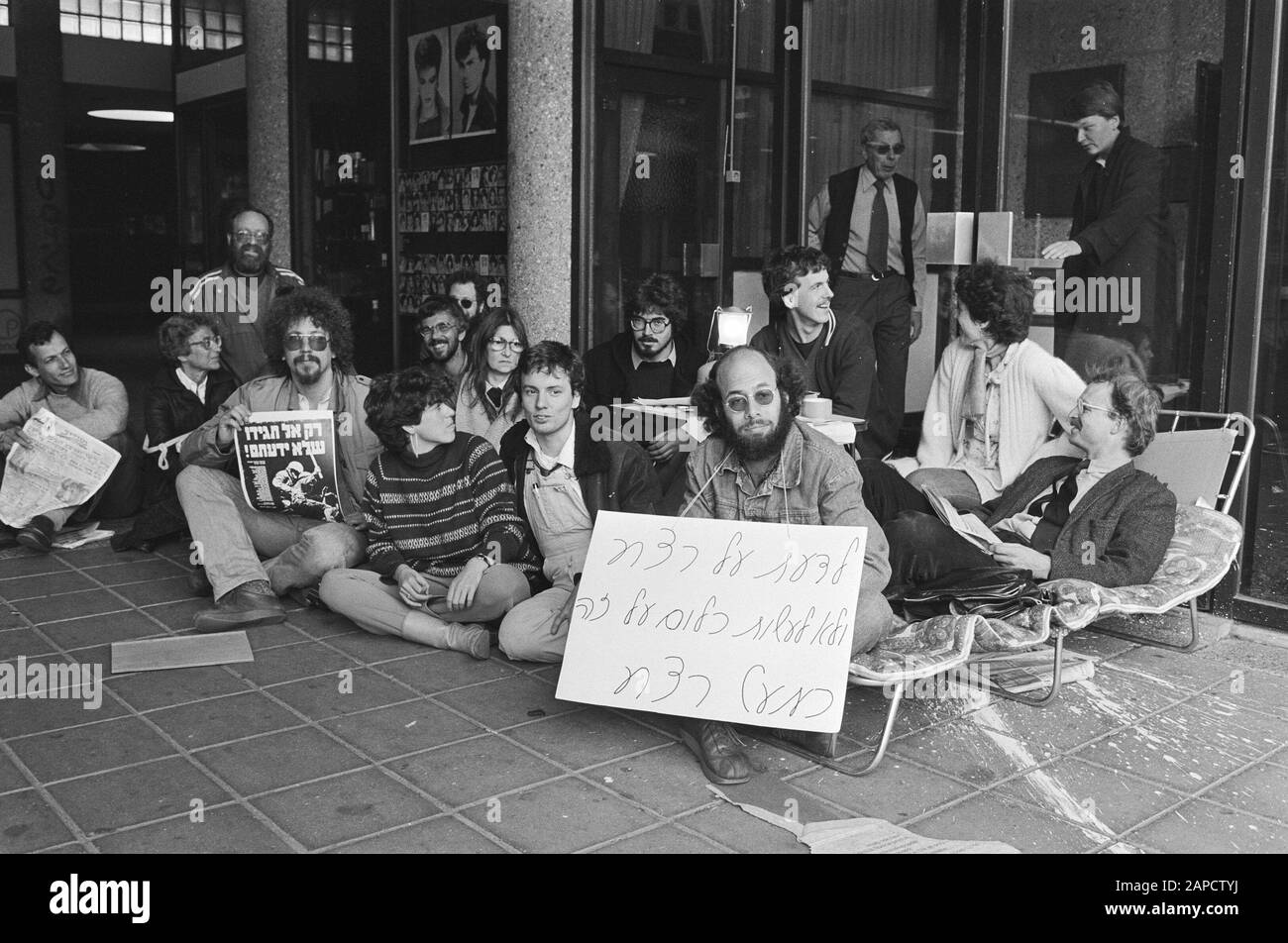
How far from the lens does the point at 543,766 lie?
12.4 feet

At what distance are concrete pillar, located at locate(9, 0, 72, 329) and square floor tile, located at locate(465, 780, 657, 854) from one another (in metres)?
11.5

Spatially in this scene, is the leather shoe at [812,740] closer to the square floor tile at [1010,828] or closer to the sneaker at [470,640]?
the square floor tile at [1010,828]

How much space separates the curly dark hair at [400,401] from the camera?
16.2ft

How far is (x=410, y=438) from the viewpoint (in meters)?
5.04

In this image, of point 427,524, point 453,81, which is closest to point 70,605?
point 427,524

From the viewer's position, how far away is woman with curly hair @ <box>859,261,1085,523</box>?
5.24m

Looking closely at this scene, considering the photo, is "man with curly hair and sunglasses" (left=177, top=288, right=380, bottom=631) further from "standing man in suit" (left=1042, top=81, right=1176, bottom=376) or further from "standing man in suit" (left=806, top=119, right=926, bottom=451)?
"standing man in suit" (left=1042, top=81, right=1176, bottom=376)

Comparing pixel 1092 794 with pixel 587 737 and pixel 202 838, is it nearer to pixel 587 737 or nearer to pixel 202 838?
pixel 587 737

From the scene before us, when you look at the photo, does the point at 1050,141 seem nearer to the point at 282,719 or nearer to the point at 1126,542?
the point at 1126,542

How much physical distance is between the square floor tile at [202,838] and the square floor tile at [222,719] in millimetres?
592

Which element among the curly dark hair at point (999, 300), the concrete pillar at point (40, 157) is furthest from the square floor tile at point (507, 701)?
the concrete pillar at point (40, 157)

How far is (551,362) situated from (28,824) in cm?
233

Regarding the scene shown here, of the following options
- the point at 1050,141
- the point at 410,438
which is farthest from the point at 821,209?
the point at 410,438

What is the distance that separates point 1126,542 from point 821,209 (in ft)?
9.84
